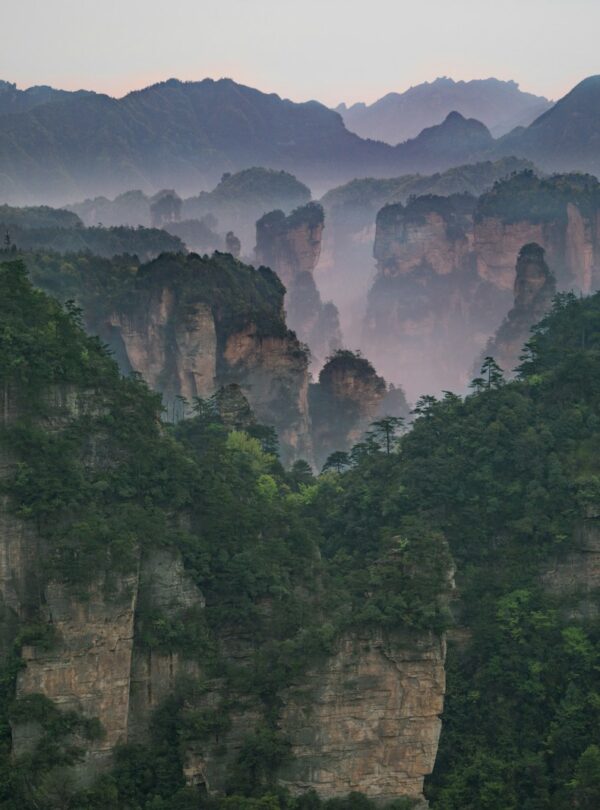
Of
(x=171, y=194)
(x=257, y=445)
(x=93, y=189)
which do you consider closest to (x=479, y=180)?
(x=171, y=194)

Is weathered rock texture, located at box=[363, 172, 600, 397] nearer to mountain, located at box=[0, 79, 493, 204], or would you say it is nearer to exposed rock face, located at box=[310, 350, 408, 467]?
exposed rock face, located at box=[310, 350, 408, 467]

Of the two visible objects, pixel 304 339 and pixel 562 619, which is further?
pixel 304 339

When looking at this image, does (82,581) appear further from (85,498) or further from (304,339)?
(304,339)

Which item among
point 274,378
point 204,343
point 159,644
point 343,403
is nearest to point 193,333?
point 204,343

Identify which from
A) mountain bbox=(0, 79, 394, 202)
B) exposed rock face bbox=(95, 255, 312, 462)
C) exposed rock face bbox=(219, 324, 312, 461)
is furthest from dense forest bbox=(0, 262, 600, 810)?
mountain bbox=(0, 79, 394, 202)

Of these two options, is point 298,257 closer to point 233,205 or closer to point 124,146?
point 233,205
